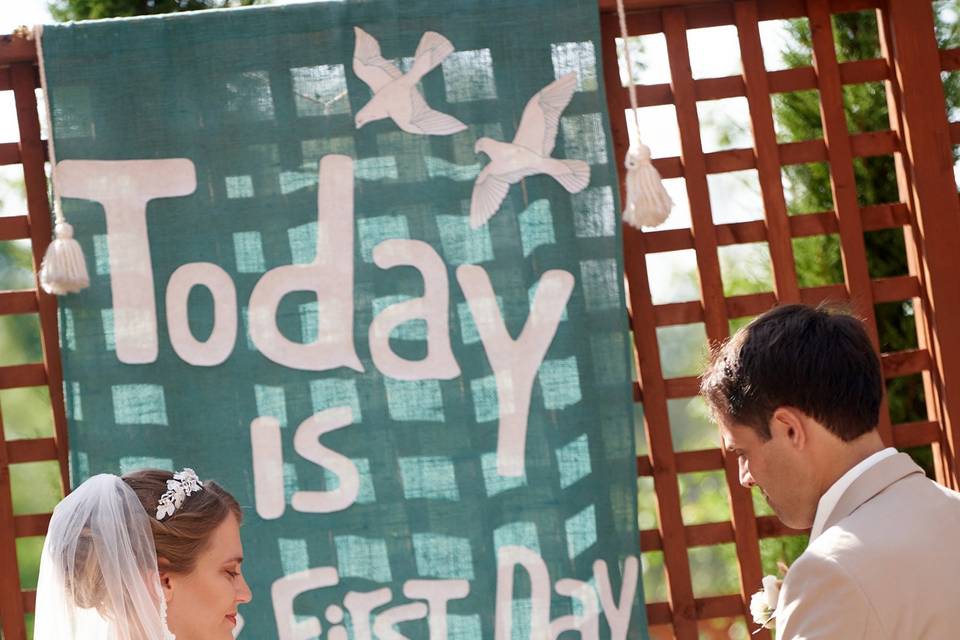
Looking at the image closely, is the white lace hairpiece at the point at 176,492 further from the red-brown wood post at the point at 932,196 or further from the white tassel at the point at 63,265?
the red-brown wood post at the point at 932,196

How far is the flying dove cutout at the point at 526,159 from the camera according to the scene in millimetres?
2922

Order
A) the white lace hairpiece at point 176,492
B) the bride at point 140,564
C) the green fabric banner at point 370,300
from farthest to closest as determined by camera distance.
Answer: the green fabric banner at point 370,300 < the white lace hairpiece at point 176,492 < the bride at point 140,564

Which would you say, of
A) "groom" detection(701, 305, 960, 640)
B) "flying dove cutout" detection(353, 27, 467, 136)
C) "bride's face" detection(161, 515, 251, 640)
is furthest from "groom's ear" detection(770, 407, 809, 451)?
"flying dove cutout" detection(353, 27, 467, 136)

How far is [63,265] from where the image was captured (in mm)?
2773

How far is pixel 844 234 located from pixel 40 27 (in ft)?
6.88

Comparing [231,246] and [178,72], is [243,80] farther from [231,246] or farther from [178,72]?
[231,246]

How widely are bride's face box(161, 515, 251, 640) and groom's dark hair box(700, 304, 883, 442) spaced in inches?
37.2

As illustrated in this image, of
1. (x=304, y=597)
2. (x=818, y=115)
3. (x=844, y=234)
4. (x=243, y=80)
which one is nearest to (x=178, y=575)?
(x=304, y=597)

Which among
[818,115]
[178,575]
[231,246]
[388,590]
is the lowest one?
[388,590]

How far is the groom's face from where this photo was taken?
175cm

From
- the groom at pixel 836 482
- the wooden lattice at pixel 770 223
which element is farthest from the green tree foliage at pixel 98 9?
the groom at pixel 836 482

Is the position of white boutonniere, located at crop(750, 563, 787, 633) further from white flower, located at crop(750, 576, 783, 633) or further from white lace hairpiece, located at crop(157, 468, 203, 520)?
white lace hairpiece, located at crop(157, 468, 203, 520)

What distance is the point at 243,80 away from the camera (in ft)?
9.61

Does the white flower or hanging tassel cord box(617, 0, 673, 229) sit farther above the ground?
hanging tassel cord box(617, 0, 673, 229)
